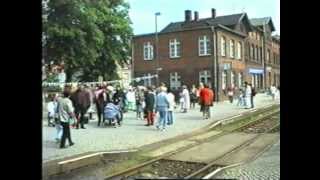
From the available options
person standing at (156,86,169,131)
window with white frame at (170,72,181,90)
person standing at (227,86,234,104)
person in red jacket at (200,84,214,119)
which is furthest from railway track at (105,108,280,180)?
person standing at (156,86,169,131)

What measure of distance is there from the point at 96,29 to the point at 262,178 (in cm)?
587

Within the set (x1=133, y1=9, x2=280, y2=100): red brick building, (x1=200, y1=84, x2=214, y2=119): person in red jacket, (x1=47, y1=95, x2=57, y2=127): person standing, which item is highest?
(x1=133, y1=9, x2=280, y2=100): red brick building

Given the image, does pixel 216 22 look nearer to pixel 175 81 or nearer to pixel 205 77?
pixel 205 77

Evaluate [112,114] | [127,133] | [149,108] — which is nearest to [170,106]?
[149,108]

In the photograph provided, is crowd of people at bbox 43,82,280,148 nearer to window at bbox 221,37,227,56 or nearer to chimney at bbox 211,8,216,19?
window at bbox 221,37,227,56

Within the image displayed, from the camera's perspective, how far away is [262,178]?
8.96 meters

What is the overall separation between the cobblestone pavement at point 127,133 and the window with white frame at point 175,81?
1111 mm

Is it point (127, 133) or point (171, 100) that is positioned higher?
point (171, 100)

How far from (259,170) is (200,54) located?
3.28 metres

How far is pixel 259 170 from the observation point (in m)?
9.81

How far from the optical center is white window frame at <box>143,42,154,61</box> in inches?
472

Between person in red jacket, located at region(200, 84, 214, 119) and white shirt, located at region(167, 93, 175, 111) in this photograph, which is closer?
person in red jacket, located at region(200, 84, 214, 119)

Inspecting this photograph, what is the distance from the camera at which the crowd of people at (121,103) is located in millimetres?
12203

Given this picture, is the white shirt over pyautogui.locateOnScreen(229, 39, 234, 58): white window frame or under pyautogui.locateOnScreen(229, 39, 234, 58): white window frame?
under
